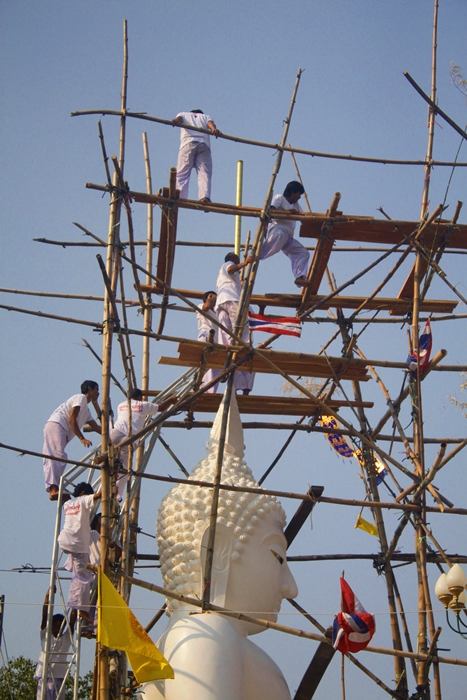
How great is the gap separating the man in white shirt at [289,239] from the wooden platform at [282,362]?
1.02 meters

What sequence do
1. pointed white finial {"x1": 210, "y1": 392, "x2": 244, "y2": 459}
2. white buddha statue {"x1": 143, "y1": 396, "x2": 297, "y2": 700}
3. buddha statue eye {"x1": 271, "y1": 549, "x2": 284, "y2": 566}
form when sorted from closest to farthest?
white buddha statue {"x1": 143, "y1": 396, "x2": 297, "y2": 700} < buddha statue eye {"x1": 271, "y1": 549, "x2": 284, "y2": 566} < pointed white finial {"x1": 210, "y1": 392, "x2": 244, "y2": 459}

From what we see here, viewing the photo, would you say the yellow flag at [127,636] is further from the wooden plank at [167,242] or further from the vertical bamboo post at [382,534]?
the wooden plank at [167,242]

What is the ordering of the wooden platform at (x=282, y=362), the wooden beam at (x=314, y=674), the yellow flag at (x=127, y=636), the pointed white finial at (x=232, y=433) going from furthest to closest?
the wooden platform at (x=282, y=362)
the pointed white finial at (x=232, y=433)
the wooden beam at (x=314, y=674)
the yellow flag at (x=127, y=636)

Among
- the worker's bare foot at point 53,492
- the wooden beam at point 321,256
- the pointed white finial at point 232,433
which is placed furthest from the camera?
the wooden beam at point 321,256

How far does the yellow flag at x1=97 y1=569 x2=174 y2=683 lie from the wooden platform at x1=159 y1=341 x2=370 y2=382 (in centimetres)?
289

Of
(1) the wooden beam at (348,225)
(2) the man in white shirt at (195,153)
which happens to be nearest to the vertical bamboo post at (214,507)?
(1) the wooden beam at (348,225)

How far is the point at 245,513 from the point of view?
9.48 meters

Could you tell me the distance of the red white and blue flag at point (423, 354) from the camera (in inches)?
446

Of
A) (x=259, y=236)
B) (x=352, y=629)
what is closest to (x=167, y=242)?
(x=259, y=236)

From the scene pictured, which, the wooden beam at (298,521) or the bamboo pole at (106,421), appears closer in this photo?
the bamboo pole at (106,421)

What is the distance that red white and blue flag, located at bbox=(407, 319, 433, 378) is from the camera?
11.3m

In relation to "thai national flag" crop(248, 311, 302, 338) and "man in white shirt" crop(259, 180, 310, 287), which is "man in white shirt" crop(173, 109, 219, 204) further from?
"thai national flag" crop(248, 311, 302, 338)

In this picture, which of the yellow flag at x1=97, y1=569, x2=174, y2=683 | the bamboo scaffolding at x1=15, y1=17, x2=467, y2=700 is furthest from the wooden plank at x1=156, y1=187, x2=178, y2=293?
the yellow flag at x1=97, y1=569, x2=174, y2=683

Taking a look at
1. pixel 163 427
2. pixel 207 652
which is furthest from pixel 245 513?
pixel 163 427
